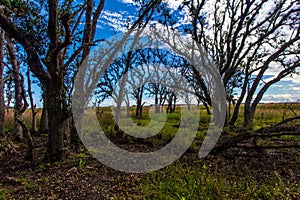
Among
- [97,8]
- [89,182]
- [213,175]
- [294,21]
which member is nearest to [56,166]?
[89,182]

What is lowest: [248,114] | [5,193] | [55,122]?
[5,193]

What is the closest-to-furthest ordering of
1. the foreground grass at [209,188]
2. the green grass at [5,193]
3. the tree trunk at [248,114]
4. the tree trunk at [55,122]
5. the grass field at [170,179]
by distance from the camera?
the foreground grass at [209,188] < the grass field at [170,179] < the green grass at [5,193] < the tree trunk at [55,122] < the tree trunk at [248,114]

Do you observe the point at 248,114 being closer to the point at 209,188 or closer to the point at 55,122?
the point at 209,188

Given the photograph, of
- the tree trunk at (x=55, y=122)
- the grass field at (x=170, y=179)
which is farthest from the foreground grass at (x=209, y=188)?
the tree trunk at (x=55, y=122)

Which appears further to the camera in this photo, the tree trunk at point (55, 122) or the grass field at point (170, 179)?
the tree trunk at point (55, 122)

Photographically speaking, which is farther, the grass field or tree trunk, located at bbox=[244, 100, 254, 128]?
tree trunk, located at bbox=[244, 100, 254, 128]

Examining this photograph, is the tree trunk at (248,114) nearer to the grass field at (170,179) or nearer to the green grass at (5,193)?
the grass field at (170,179)

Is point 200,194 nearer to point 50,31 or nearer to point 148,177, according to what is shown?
point 148,177

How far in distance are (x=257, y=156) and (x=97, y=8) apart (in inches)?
214

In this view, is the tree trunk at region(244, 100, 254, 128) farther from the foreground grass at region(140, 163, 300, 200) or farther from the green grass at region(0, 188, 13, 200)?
the green grass at region(0, 188, 13, 200)

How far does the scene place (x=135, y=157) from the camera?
15.8ft

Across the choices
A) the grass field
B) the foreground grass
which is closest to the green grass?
the grass field

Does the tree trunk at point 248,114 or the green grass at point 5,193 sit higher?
the tree trunk at point 248,114

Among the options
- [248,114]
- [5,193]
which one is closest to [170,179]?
[5,193]
